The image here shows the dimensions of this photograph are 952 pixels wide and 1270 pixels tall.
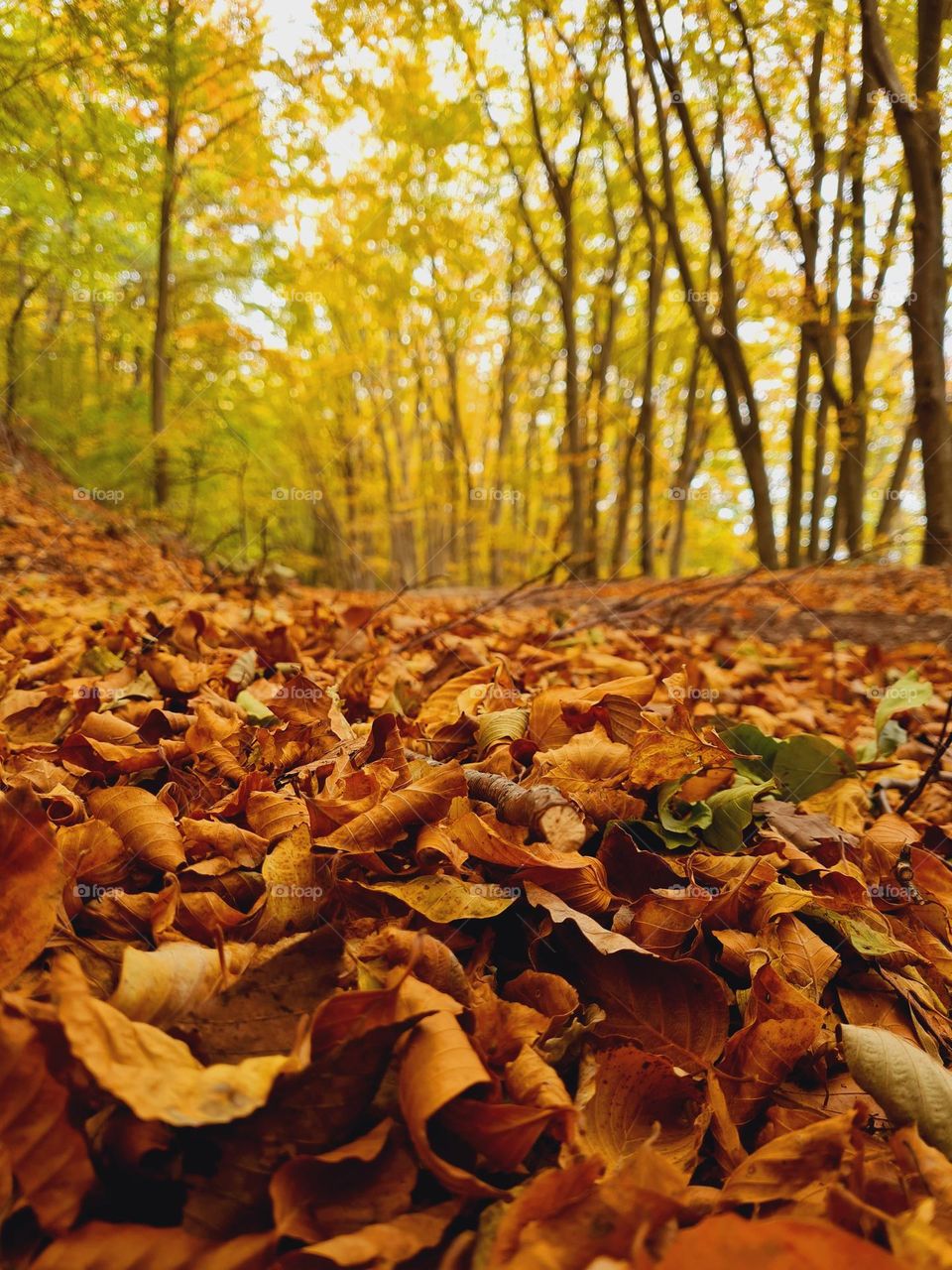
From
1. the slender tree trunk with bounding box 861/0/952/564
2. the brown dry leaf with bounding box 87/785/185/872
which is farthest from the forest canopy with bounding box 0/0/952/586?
the brown dry leaf with bounding box 87/785/185/872

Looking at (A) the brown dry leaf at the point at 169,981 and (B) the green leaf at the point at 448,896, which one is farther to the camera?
(B) the green leaf at the point at 448,896

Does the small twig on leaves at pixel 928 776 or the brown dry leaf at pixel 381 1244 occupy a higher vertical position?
the small twig on leaves at pixel 928 776

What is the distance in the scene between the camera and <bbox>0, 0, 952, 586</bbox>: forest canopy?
4.65 meters

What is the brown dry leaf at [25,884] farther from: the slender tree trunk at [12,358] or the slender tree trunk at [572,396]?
the slender tree trunk at [572,396]

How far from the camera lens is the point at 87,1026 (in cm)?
52

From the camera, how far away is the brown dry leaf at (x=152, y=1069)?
1.63ft

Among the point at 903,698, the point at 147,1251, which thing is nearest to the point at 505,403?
the point at 903,698

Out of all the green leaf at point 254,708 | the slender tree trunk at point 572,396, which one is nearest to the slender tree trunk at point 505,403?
the slender tree trunk at point 572,396

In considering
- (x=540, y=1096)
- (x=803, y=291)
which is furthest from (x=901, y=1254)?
(x=803, y=291)

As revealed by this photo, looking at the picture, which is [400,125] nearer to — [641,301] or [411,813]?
[641,301]

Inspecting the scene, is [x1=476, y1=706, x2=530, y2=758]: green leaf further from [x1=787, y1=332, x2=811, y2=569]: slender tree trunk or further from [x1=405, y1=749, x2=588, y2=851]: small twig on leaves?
[x1=787, y1=332, x2=811, y2=569]: slender tree trunk

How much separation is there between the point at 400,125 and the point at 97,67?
189 inches

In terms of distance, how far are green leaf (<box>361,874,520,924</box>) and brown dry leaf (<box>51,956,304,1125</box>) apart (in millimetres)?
275

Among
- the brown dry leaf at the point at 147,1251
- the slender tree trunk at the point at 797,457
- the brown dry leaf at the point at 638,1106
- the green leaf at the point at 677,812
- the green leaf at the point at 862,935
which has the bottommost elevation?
the brown dry leaf at the point at 638,1106
